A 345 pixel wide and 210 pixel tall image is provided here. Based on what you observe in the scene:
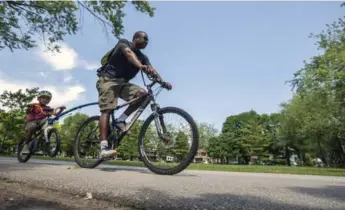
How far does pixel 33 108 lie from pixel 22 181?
5486 millimetres

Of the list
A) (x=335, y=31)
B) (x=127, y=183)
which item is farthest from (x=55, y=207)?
(x=335, y=31)

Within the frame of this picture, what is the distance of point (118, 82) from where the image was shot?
17.4 feet

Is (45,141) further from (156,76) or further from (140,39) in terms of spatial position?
(156,76)

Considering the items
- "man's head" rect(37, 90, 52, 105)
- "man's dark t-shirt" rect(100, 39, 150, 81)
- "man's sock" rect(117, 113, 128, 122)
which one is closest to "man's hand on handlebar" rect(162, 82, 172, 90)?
"man's dark t-shirt" rect(100, 39, 150, 81)

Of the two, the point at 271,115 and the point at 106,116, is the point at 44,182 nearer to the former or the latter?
the point at 106,116

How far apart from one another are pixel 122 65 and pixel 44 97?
4.44m

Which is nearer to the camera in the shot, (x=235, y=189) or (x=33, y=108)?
(x=235, y=189)

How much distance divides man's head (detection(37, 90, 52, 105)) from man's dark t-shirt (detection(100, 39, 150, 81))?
167 inches

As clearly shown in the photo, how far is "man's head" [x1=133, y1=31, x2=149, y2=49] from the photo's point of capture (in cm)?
515

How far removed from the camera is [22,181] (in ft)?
12.4

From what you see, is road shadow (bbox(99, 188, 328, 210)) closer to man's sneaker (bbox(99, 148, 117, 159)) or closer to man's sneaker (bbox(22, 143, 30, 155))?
man's sneaker (bbox(99, 148, 117, 159))

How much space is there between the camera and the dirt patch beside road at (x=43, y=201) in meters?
2.59

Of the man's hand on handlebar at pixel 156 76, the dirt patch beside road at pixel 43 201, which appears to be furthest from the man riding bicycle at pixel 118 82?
the dirt patch beside road at pixel 43 201

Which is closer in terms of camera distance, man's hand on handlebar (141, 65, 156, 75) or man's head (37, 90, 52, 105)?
man's hand on handlebar (141, 65, 156, 75)
